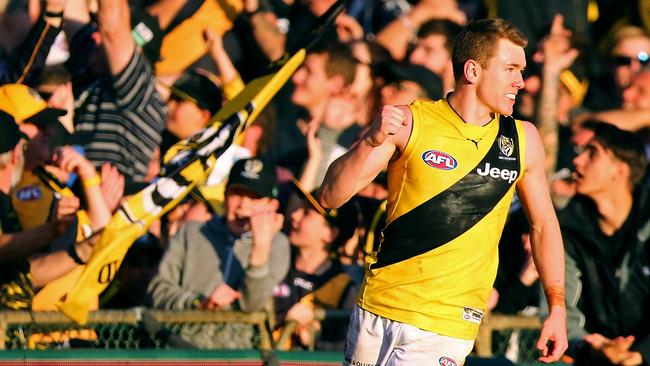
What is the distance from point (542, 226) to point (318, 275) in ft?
9.46

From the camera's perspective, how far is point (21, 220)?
952cm

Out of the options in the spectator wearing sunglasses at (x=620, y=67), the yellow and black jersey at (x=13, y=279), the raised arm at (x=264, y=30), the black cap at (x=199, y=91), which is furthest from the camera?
the spectator wearing sunglasses at (x=620, y=67)

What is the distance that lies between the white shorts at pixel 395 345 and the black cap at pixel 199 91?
3.60m

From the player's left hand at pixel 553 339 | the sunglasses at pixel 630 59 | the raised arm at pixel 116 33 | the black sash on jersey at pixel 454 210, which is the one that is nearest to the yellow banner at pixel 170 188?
the raised arm at pixel 116 33

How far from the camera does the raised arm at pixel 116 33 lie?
32.6 feet

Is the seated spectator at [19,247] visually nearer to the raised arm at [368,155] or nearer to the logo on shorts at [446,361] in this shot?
the raised arm at [368,155]

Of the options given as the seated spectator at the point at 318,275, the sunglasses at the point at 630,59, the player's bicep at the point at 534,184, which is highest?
the player's bicep at the point at 534,184

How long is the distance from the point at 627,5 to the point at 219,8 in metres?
4.71

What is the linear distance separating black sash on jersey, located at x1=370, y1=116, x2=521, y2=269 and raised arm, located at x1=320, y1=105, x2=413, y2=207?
32cm

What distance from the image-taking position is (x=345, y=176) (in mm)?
6695

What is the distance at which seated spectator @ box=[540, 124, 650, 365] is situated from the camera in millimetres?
9125

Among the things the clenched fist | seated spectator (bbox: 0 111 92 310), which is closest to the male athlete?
the clenched fist

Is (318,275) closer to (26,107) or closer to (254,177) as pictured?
(254,177)

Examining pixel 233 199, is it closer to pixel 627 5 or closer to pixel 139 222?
pixel 139 222
